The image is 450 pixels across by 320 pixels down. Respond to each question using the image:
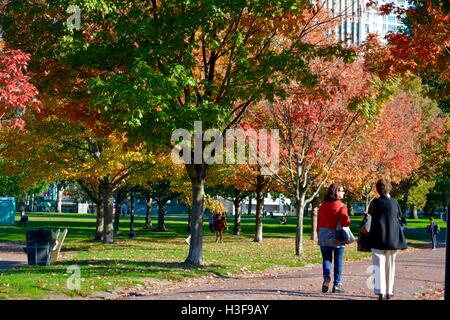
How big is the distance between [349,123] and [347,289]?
14.5 meters

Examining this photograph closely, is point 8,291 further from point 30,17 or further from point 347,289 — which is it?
point 30,17

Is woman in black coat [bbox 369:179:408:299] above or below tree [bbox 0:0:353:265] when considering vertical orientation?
below

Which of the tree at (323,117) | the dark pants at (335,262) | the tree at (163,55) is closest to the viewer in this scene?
the dark pants at (335,262)

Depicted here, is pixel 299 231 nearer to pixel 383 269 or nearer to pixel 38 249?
pixel 38 249

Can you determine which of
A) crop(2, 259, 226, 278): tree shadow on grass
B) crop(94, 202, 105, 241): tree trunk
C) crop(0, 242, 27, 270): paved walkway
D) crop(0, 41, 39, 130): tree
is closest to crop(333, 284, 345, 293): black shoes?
crop(2, 259, 226, 278): tree shadow on grass

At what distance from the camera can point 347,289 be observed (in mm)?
12156

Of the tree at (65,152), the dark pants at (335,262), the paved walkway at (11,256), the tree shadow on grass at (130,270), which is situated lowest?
the paved walkway at (11,256)

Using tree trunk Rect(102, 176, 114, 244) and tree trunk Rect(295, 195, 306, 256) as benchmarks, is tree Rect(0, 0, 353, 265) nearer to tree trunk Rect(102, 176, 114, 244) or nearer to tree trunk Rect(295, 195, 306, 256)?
tree trunk Rect(295, 195, 306, 256)

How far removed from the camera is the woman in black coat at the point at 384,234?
10117 mm

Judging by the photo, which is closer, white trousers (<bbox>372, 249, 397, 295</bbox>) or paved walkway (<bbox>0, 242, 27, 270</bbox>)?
white trousers (<bbox>372, 249, 397, 295</bbox>)

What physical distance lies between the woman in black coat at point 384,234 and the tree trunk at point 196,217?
25.1 feet

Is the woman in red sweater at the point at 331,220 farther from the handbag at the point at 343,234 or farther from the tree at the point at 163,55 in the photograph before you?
the tree at the point at 163,55

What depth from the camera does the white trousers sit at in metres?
10.2

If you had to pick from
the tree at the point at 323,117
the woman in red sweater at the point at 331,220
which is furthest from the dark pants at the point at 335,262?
the tree at the point at 323,117
